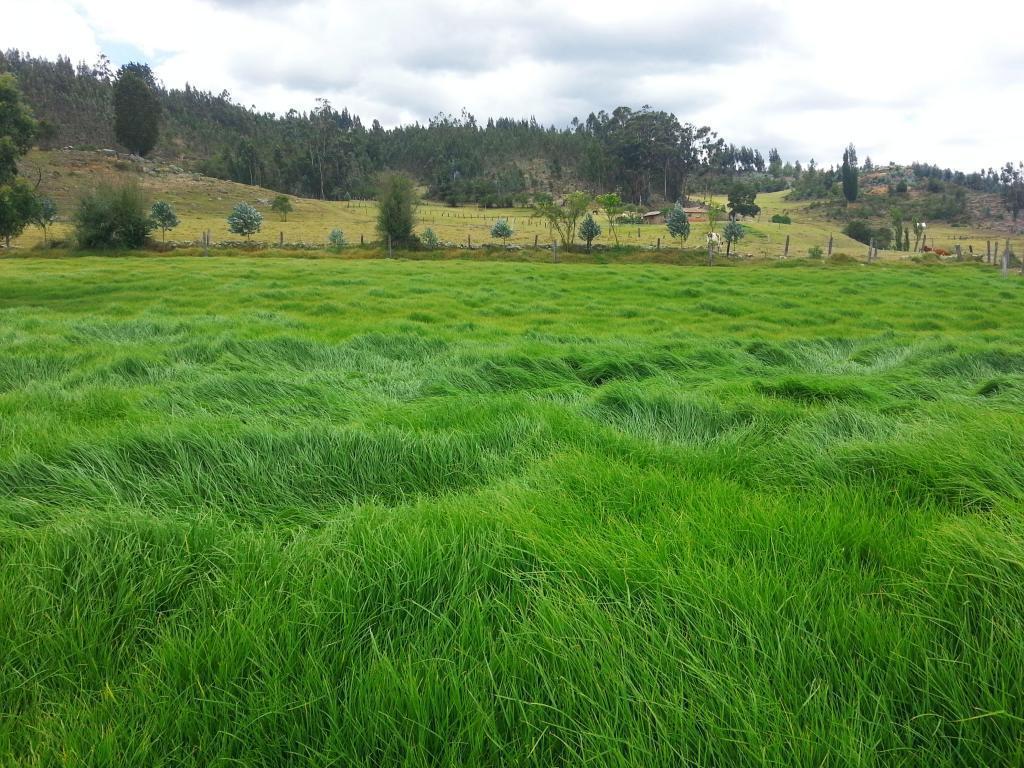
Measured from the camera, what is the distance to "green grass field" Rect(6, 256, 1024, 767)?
113 centimetres

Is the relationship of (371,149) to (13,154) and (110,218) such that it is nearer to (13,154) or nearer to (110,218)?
(110,218)

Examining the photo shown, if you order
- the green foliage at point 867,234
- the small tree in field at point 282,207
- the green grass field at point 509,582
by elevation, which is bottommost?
the green grass field at point 509,582

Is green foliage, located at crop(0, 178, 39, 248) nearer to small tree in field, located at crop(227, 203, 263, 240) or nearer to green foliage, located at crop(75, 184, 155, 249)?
green foliage, located at crop(75, 184, 155, 249)

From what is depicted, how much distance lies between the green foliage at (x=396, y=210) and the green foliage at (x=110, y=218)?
50.9 feet

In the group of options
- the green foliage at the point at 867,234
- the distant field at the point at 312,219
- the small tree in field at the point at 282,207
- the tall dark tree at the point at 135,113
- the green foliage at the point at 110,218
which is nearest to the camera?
the green foliage at the point at 110,218

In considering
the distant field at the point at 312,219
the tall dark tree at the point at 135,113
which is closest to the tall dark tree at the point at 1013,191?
the distant field at the point at 312,219

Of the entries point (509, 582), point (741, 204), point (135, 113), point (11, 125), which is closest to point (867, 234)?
point (741, 204)

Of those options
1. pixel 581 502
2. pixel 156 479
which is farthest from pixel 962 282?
pixel 156 479

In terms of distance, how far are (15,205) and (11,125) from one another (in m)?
2.45

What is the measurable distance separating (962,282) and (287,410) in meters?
24.8

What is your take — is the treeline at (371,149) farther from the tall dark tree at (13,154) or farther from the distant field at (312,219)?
the tall dark tree at (13,154)

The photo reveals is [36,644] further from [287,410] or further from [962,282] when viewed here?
[962,282]

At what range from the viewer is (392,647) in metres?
1.35

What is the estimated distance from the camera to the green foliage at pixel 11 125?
14.8 m
